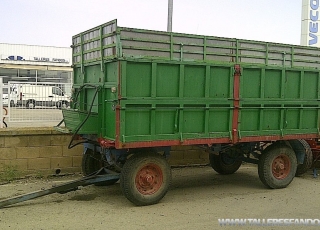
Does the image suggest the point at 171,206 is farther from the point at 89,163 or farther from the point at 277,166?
the point at 277,166

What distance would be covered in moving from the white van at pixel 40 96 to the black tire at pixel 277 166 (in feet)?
15.5

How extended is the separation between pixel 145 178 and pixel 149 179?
74mm

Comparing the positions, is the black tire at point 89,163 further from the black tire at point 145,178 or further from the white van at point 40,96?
the white van at point 40,96

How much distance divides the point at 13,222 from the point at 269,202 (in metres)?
4.21

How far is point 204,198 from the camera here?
7152 millimetres

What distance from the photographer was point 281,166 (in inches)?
315

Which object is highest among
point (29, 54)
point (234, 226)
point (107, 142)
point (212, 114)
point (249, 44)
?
point (29, 54)

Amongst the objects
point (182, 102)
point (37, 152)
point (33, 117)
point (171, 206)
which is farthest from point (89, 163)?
point (33, 117)

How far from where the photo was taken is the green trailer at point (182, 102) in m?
6.29

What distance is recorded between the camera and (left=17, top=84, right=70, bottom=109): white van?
9547 millimetres

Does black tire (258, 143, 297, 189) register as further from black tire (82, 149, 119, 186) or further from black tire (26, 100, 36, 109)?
black tire (26, 100, 36, 109)

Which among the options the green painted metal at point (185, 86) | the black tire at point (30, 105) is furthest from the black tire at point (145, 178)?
the black tire at point (30, 105)

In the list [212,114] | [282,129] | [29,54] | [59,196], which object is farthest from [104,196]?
[29,54]

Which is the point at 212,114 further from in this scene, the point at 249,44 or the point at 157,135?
the point at 249,44
